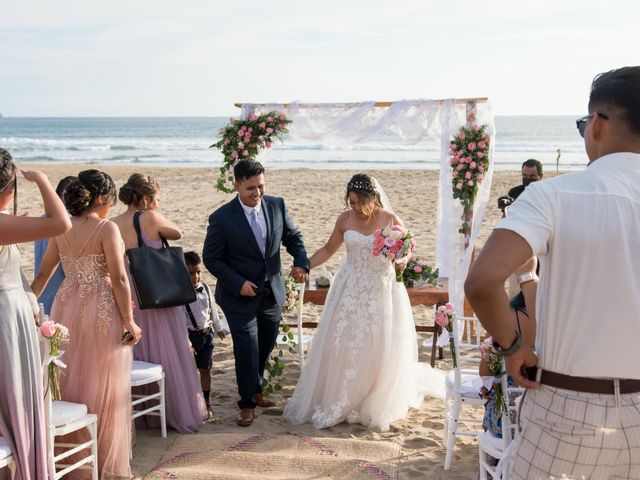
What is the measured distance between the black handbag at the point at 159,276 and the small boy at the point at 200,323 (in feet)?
1.26

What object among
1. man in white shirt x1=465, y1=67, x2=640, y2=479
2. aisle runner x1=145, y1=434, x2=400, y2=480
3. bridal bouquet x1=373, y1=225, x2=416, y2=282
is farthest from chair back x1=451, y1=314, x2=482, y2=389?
man in white shirt x1=465, y1=67, x2=640, y2=479

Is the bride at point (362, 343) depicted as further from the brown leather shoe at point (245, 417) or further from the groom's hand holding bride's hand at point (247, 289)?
the groom's hand holding bride's hand at point (247, 289)

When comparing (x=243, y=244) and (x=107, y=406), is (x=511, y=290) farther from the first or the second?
(x=107, y=406)

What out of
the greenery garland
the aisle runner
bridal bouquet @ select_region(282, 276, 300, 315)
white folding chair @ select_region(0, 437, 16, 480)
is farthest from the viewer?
the greenery garland

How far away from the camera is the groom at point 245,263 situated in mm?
6250

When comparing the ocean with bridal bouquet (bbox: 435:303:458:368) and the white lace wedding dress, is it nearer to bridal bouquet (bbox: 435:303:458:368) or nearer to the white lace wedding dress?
the white lace wedding dress

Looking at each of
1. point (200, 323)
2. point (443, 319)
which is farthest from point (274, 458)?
point (443, 319)

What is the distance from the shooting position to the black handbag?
571 centimetres

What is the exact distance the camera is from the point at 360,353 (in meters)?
6.41

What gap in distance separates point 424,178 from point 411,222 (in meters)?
10.2

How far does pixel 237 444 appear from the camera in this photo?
18.9ft

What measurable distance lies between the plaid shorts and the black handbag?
151 inches

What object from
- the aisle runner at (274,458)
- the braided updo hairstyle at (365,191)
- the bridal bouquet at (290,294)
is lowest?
the aisle runner at (274,458)

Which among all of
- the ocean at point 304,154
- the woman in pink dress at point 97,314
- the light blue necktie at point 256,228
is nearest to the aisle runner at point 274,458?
the woman in pink dress at point 97,314
